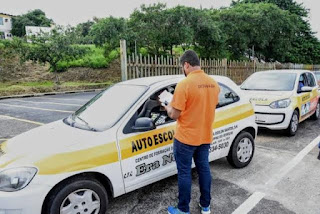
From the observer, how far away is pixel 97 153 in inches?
111

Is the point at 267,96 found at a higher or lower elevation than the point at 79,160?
higher

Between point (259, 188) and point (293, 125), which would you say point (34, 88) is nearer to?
point (293, 125)

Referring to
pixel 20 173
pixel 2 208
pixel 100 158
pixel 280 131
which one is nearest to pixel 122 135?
pixel 100 158

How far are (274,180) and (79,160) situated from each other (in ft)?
9.63

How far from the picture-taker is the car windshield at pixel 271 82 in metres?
6.74

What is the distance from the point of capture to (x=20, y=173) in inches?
98.3

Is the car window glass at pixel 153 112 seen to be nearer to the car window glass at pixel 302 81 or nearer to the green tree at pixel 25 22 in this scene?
the car window glass at pixel 302 81

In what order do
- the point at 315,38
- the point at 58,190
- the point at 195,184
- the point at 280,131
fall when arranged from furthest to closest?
the point at 315,38
the point at 280,131
the point at 195,184
the point at 58,190

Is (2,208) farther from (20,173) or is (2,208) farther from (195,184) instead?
(195,184)

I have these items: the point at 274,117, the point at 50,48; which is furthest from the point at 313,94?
the point at 50,48

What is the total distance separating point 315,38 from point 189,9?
24.9m

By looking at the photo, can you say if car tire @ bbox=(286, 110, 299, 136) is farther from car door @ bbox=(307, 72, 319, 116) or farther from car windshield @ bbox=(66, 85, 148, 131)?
car windshield @ bbox=(66, 85, 148, 131)

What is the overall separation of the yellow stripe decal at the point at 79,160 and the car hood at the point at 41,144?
0.07 m

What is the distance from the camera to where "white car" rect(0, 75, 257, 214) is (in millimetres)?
2500
